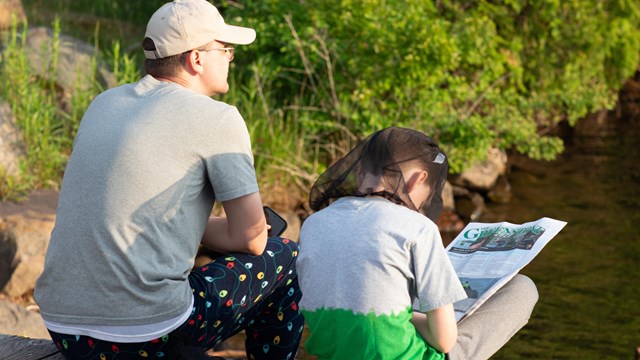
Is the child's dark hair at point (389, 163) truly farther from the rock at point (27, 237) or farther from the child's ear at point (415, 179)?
the rock at point (27, 237)

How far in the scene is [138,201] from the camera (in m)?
2.81

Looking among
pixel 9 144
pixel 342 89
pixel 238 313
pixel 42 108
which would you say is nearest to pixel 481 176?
pixel 342 89

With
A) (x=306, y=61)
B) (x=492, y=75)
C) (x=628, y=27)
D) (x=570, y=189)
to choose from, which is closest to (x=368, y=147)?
(x=306, y=61)

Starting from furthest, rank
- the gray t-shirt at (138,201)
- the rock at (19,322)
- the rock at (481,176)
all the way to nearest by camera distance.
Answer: the rock at (481,176), the rock at (19,322), the gray t-shirt at (138,201)

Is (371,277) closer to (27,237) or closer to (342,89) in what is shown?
(27,237)

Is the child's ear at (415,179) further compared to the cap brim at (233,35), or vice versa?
the cap brim at (233,35)

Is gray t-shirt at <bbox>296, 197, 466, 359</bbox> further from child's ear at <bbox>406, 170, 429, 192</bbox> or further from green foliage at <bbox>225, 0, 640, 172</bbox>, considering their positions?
green foliage at <bbox>225, 0, 640, 172</bbox>

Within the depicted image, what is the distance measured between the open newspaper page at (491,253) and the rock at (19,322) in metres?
2.16

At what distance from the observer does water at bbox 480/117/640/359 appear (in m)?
6.07

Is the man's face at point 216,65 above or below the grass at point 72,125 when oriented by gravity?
above

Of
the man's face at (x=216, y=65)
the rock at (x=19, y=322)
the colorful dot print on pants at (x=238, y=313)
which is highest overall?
the man's face at (x=216, y=65)

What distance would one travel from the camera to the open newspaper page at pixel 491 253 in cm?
305

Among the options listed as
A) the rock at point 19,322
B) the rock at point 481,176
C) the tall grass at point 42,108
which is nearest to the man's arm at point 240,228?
the rock at point 19,322

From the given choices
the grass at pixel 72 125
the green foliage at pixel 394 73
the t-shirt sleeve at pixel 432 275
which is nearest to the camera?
the t-shirt sleeve at pixel 432 275
